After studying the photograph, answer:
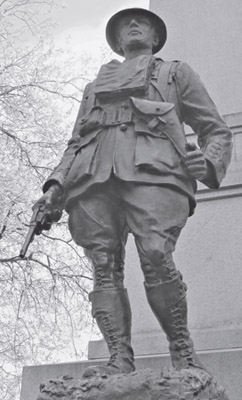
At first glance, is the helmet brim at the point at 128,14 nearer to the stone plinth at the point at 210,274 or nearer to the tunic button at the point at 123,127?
the tunic button at the point at 123,127

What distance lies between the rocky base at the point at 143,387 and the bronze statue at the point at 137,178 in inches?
4.3

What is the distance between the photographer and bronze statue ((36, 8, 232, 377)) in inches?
153

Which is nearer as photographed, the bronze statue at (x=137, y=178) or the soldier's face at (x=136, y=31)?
the bronze statue at (x=137, y=178)

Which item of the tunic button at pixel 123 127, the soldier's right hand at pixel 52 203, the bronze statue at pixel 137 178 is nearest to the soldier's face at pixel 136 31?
the bronze statue at pixel 137 178

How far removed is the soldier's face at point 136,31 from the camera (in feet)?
14.6

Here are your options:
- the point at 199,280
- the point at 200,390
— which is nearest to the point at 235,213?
the point at 199,280

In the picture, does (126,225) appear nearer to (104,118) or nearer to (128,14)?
(104,118)

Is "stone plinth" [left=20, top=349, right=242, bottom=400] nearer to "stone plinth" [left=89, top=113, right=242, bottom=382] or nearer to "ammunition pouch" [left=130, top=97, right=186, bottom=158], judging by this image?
→ "stone plinth" [left=89, top=113, right=242, bottom=382]

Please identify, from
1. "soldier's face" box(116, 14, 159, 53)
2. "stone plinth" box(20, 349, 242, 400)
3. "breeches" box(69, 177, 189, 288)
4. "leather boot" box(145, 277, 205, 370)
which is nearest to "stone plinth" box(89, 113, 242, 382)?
"stone plinth" box(20, 349, 242, 400)

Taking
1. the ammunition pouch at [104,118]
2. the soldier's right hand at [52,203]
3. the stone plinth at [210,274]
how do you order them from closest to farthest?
the soldier's right hand at [52,203] → the ammunition pouch at [104,118] → the stone plinth at [210,274]

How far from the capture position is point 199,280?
555 centimetres

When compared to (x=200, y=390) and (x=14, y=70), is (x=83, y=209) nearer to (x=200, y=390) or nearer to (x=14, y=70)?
(x=200, y=390)

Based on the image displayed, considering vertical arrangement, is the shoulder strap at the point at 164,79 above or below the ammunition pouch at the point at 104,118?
above

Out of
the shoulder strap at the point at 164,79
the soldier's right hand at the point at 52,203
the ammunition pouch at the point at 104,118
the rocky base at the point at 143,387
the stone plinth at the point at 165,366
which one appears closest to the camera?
the rocky base at the point at 143,387
